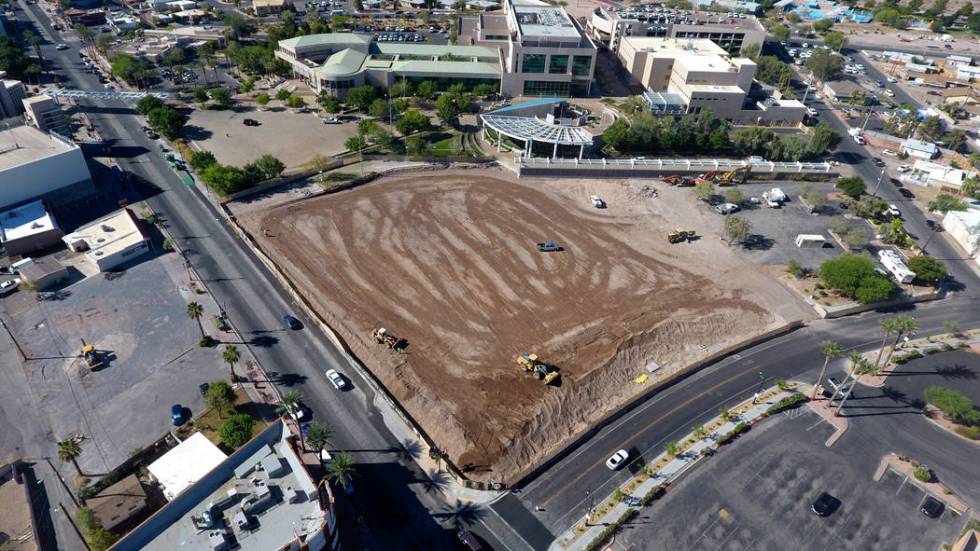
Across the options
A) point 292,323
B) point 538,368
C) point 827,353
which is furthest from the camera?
point 292,323

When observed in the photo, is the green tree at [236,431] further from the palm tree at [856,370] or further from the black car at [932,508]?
the black car at [932,508]

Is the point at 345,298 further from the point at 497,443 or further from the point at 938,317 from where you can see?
the point at 938,317

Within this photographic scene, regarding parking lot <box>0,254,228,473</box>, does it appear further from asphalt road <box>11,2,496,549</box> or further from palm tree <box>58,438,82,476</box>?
asphalt road <box>11,2,496,549</box>

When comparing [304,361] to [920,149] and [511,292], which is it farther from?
[920,149]

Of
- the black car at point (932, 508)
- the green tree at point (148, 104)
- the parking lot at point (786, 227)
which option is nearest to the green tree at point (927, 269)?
the parking lot at point (786, 227)

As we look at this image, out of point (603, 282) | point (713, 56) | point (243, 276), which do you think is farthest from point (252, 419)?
point (713, 56)

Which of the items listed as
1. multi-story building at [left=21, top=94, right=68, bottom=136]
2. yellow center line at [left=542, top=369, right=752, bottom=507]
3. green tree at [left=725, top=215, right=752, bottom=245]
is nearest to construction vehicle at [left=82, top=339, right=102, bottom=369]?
yellow center line at [left=542, top=369, right=752, bottom=507]

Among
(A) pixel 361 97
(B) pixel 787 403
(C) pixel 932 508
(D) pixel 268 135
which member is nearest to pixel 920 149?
(B) pixel 787 403
